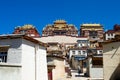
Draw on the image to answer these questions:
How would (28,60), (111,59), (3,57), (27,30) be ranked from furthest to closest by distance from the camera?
(27,30) → (111,59) → (28,60) → (3,57)

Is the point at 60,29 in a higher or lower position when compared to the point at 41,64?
higher

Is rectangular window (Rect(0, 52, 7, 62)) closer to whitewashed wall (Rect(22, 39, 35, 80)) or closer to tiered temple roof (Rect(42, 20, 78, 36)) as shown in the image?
→ whitewashed wall (Rect(22, 39, 35, 80))

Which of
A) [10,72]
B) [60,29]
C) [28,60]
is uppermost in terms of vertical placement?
[60,29]

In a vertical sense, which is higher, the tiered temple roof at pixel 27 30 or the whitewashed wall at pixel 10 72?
the tiered temple roof at pixel 27 30

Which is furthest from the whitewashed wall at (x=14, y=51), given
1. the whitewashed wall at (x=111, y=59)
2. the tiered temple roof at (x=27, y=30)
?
the tiered temple roof at (x=27, y=30)

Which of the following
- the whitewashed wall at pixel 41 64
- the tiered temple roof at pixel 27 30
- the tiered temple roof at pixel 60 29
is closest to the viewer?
the whitewashed wall at pixel 41 64

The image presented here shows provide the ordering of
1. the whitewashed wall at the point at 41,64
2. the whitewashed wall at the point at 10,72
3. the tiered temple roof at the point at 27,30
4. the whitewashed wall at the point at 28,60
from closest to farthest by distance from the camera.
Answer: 1. the whitewashed wall at the point at 10,72
2. the whitewashed wall at the point at 28,60
3. the whitewashed wall at the point at 41,64
4. the tiered temple roof at the point at 27,30

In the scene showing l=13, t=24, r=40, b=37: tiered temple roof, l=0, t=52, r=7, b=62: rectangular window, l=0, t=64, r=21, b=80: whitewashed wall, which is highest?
l=13, t=24, r=40, b=37: tiered temple roof

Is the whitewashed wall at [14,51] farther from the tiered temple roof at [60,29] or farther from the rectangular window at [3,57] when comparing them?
the tiered temple roof at [60,29]

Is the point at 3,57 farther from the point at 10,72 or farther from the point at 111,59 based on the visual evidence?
the point at 111,59

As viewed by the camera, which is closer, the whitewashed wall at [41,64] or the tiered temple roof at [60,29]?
the whitewashed wall at [41,64]

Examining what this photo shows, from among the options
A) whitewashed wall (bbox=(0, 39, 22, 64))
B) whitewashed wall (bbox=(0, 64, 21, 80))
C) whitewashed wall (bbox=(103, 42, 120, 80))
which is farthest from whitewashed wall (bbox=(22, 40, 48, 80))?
whitewashed wall (bbox=(103, 42, 120, 80))

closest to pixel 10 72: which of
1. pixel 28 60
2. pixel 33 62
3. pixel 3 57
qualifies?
Result: pixel 3 57

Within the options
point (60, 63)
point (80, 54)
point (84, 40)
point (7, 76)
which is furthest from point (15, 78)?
point (84, 40)
